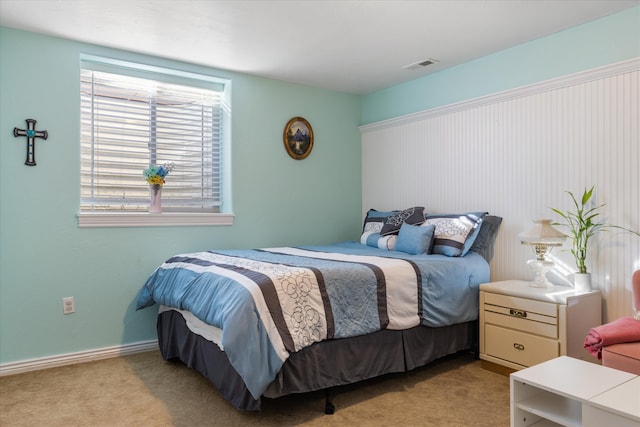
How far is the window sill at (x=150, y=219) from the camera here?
10.8 feet

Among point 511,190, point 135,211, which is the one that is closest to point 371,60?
point 511,190

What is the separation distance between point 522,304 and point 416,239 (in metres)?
0.90

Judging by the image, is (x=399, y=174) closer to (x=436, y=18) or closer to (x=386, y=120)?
(x=386, y=120)

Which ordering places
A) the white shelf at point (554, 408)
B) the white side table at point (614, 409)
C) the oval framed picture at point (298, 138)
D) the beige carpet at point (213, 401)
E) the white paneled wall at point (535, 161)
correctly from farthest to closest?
1. the oval framed picture at point (298, 138)
2. the white paneled wall at point (535, 161)
3. the beige carpet at point (213, 401)
4. the white shelf at point (554, 408)
5. the white side table at point (614, 409)

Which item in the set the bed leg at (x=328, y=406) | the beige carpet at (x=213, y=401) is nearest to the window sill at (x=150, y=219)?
the beige carpet at (x=213, y=401)

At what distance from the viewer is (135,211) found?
145 inches

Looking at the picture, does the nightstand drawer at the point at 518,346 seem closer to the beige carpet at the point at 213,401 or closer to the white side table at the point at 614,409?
the beige carpet at the point at 213,401

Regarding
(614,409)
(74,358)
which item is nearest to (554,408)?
(614,409)

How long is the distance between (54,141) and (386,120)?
2.94 m

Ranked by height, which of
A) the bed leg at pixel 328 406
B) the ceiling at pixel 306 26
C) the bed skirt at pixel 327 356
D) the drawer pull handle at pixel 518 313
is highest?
the ceiling at pixel 306 26

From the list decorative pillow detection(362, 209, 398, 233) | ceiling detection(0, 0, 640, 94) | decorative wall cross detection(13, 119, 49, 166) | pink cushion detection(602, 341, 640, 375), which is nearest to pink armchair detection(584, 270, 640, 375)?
pink cushion detection(602, 341, 640, 375)

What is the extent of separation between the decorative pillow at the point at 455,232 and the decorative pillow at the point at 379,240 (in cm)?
39

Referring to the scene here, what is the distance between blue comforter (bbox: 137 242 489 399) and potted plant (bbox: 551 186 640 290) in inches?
24.3

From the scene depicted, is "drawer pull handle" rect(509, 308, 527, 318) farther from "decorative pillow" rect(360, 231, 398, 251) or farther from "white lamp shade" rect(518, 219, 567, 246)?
"decorative pillow" rect(360, 231, 398, 251)
